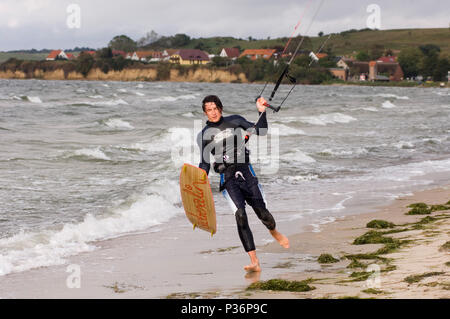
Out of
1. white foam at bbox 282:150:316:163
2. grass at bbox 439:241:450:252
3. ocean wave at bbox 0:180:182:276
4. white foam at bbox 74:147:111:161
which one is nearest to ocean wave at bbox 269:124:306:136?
white foam at bbox 282:150:316:163

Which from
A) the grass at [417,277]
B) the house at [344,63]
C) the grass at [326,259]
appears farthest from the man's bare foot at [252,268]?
the house at [344,63]

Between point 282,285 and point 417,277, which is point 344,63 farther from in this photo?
point 417,277

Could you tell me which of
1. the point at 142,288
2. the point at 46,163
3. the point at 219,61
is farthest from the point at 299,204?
the point at 219,61

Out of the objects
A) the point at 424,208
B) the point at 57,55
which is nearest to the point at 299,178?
the point at 424,208

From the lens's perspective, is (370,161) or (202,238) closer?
(202,238)

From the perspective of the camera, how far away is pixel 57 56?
17138 centimetres

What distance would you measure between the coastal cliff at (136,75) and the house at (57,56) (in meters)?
23.4

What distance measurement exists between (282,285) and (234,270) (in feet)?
4.07

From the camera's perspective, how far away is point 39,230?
9.69 meters

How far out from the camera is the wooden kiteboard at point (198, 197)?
24.2 ft

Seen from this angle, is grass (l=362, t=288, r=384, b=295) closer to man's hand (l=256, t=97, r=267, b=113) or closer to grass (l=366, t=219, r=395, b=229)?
man's hand (l=256, t=97, r=267, b=113)

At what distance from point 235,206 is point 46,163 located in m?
11.7

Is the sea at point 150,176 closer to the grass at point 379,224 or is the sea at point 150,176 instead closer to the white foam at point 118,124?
the white foam at point 118,124
